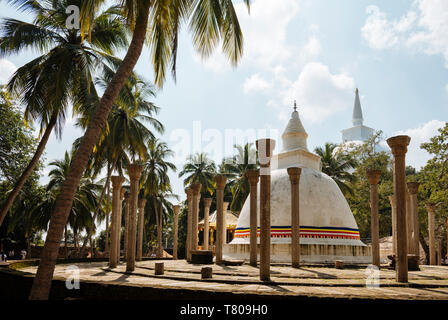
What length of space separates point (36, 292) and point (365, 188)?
29109mm

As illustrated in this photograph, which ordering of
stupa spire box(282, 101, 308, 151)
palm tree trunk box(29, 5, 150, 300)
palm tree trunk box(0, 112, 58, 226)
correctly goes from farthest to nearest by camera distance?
stupa spire box(282, 101, 308, 151) → palm tree trunk box(0, 112, 58, 226) → palm tree trunk box(29, 5, 150, 300)

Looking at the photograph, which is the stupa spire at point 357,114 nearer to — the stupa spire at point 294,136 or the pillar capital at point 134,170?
the stupa spire at point 294,136

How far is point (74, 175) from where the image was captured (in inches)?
287

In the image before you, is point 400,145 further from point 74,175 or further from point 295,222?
point 74,175

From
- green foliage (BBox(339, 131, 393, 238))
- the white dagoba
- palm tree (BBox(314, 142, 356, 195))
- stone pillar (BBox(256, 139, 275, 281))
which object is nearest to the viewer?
stone pillar (BBox(256, 139, 275, 281))

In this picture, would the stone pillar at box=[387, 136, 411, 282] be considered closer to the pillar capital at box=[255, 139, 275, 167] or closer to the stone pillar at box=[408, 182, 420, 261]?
the pillar capital at box=[255, 139, 275, 167]

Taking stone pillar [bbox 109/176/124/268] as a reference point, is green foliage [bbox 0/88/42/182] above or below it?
above

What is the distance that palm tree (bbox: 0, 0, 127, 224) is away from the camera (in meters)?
13.2

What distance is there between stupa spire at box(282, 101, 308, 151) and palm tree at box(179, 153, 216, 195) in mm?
16823

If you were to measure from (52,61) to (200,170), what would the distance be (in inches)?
1055

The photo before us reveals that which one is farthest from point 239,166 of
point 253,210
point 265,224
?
point 265,224

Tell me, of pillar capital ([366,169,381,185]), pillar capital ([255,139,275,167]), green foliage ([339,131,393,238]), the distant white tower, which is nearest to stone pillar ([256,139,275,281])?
pillar capital ([255,139,275,167])

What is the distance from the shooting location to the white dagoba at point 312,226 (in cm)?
1739

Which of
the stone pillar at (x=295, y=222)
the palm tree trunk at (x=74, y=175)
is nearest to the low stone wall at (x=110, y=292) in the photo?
the palm tree trunk at (x=74, y=175)
